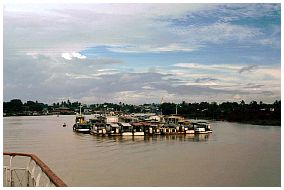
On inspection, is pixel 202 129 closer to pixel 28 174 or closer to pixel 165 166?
pixel 165 166

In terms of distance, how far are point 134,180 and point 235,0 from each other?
2.43m

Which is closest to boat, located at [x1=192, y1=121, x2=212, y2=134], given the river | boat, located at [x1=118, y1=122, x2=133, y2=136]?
boat, located at [x1=118, y1=122, x2=133, y2=136]

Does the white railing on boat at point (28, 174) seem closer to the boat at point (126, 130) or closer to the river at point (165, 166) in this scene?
the river at point (165, 166)

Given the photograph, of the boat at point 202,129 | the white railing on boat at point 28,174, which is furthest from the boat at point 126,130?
the white railing on boat at point 28,174

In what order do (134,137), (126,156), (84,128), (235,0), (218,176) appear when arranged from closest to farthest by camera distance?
(235,0) < (218,176) < (126,156) < (134,137) < (84,128)

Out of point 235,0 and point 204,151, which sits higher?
point 235,0

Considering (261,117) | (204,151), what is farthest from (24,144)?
(261,117)

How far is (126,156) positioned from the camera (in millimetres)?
5418

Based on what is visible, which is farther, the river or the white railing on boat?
the river

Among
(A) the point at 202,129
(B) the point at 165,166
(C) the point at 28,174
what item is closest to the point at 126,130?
(A) the point at 202,129

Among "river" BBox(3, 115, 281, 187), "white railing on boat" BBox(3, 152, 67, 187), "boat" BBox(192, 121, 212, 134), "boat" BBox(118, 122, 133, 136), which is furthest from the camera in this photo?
"boat" BBox(192, 121, 212, 134)

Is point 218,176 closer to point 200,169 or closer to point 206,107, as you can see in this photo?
point 200,169

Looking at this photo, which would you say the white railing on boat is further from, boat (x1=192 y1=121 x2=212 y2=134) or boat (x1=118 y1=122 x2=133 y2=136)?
boat (x1=192 y1=121 x2=212 y2=134)

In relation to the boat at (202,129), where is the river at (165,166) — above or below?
below
